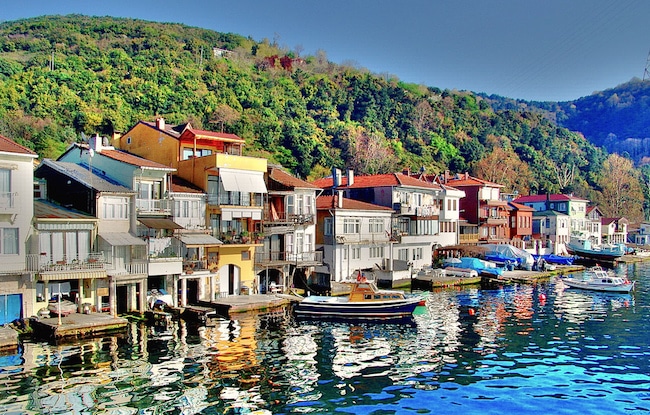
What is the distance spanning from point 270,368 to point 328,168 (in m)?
70.7

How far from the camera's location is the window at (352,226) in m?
53.1

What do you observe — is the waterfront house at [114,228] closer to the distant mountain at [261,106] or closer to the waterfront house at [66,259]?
the waterfront house at [66,259]

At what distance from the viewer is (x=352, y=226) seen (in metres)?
53.8

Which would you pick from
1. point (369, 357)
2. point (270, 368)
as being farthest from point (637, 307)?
point (270, 368)

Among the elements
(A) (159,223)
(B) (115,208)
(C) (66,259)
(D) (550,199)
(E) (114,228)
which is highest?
(D) (550,199)

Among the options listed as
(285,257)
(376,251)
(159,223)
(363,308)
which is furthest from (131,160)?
(376,251)

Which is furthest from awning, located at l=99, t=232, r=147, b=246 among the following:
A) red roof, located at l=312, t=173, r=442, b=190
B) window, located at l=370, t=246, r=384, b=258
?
red roof, located at l=312, t=173, r=442, b=190

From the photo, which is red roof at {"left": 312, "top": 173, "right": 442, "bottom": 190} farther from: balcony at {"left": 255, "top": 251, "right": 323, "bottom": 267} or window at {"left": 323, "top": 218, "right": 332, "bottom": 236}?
balcony at {"left": 255, "top": 251, "right": 323, "bottom": 267}

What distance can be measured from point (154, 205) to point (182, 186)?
355cm

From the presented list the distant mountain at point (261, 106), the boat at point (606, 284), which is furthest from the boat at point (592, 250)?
the boat at point (606, 284)

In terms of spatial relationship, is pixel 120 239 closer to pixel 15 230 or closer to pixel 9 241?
pixel 15 230

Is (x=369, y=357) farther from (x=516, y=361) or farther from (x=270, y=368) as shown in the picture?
(x=516, y=361)

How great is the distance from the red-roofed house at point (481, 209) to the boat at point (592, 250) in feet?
47.4

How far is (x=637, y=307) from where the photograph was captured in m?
44.7
